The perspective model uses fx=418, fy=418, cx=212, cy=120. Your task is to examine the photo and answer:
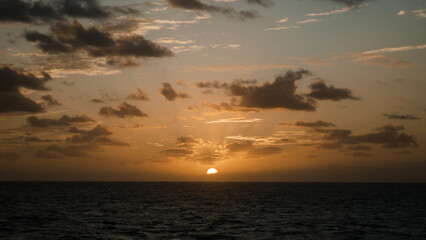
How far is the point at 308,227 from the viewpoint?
56344 mm

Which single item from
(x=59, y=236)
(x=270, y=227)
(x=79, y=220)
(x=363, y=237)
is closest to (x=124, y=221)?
(x=79, y=220)

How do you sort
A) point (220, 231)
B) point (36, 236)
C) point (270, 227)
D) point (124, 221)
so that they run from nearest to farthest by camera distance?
point (36, 236), point (220, 231), point (270, 227), point (124, 221)

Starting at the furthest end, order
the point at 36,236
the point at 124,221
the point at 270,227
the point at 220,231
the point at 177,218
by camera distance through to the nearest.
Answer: the point at 177,218, the point at 124,221, the point at 270,227, the point at 220,231, the point at 36,236

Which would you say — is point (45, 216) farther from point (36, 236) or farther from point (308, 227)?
point (308, 227)

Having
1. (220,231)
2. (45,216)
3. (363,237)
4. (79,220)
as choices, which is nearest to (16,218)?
(45,216)

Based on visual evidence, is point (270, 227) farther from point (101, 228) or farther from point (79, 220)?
point (79, 220)

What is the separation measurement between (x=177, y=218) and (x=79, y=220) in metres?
15.1

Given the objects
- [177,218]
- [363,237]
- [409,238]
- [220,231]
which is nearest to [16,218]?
[177,218]

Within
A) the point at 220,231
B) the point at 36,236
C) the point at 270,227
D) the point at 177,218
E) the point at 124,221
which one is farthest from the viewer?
the point at 177,218

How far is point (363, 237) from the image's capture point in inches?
1924

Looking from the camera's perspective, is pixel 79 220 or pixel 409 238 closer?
pixel 409 238

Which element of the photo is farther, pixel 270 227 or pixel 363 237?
A: pixel 270 227

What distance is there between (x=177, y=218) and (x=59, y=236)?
22421 mm

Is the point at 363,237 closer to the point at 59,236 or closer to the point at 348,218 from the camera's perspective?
the point at 348,218
